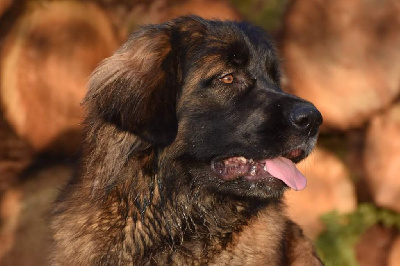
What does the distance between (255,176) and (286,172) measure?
163 mm

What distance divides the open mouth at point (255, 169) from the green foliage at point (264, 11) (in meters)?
2.48

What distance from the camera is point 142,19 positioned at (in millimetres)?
5551

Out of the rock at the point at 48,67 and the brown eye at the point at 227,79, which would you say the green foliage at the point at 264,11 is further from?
the brown eye at the point at 227,79

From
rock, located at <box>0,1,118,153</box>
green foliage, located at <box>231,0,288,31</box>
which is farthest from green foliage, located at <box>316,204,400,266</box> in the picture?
rock, located at <box>0,1,118,153</box>

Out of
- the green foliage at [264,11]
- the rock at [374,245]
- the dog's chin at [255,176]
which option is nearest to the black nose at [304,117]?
the dog's chin at [255,176]

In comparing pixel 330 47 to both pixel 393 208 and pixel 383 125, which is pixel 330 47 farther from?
pixel 393 208

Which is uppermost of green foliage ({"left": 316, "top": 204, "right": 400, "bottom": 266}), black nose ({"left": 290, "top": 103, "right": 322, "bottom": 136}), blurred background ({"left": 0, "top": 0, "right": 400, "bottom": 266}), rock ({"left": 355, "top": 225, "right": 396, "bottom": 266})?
black nose ({"left": 290, "top": 103, "right": 322, "bottom": 136})

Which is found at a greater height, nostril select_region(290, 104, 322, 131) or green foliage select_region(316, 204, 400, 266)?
nostril select_region(290, 104, 322, 131)

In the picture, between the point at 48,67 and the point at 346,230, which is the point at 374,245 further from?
the point at 48,67

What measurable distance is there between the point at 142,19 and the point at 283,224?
7.91 ft

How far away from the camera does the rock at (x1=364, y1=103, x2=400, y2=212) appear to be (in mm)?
5766

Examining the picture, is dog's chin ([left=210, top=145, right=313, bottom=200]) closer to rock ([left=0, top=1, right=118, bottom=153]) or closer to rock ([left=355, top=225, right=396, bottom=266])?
rock ([left=0, top=1, right=118, bottom=153])

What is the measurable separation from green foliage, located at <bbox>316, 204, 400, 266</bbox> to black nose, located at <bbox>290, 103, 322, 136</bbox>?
8.34 feet

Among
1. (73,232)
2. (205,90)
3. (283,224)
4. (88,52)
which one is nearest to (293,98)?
(205,90)
